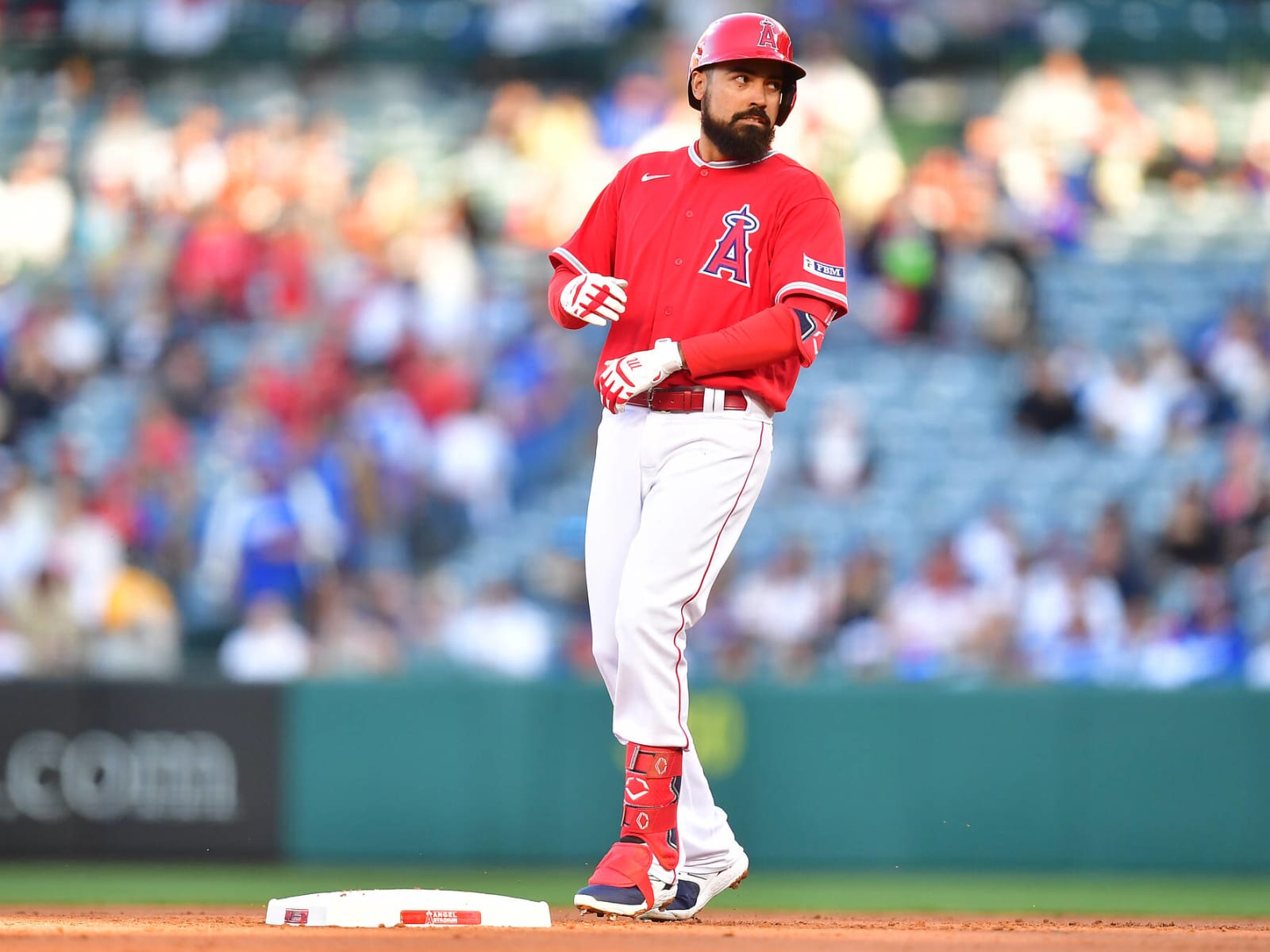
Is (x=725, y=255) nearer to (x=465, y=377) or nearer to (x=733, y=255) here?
(x=733, y=255)

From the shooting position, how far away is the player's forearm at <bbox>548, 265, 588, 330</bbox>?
5312 millimetres

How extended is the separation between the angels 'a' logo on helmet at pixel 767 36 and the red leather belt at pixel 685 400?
96 centimetres

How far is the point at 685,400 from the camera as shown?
522 cm

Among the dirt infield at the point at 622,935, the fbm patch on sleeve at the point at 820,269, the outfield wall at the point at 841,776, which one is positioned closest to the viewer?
the dirt infield at the point at 622,935

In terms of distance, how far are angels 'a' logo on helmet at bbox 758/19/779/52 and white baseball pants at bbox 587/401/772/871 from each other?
3.30ft

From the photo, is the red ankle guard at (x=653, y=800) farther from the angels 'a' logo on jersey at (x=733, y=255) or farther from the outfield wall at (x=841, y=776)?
the outfield wall at (x=841, y=776)

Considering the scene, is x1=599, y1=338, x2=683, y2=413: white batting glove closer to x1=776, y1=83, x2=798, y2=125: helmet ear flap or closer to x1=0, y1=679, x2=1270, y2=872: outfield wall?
x1=776, y1=83, x2=798, y2=125: helmet ear flap

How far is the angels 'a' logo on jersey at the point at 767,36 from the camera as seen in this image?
523 centimetres

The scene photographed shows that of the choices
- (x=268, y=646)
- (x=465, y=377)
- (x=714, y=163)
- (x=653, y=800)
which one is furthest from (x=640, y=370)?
(x=465, y=377)

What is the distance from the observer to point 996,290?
13102 mm

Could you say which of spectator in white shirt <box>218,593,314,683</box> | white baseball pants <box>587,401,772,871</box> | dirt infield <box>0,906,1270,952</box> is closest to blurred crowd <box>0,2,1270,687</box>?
spectator in white shirt <box>218,593,314,683</box>

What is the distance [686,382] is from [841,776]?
4367mm

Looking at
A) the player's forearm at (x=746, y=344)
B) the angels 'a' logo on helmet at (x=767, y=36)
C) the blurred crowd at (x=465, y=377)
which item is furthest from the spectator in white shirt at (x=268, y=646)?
the angels 'a' logo on helmet at (x=767, y=36)

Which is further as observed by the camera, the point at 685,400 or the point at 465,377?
the point at 465,377
